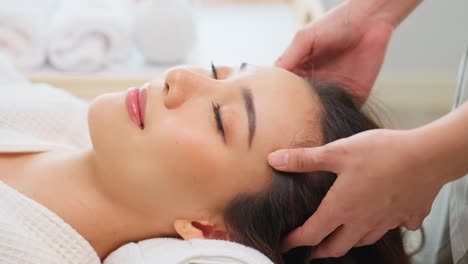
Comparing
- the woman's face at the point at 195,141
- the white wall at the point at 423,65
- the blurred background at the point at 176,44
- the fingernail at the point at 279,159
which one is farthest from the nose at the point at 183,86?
the white wall at the point at 423,65

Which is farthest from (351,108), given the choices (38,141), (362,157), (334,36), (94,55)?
(94,55)

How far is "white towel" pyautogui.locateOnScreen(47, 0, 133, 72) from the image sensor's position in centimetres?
192

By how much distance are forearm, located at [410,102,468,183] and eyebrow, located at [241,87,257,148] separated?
11.8 inches

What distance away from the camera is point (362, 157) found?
966 millimetres

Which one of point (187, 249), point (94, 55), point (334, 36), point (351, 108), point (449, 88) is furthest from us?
point (449, 88)

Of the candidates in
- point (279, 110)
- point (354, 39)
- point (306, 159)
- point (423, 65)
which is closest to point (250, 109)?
point (279, 110)

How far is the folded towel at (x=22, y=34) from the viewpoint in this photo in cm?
186

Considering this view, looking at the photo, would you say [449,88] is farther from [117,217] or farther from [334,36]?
[117,217]

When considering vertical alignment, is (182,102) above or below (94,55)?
above

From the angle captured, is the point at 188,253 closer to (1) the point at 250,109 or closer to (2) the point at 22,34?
(1) the point at 250,109

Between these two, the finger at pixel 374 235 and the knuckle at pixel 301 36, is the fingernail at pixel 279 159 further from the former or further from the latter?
the knuckle at pixel 301 36

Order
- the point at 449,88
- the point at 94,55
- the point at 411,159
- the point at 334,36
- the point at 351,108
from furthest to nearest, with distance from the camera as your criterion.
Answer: the point at 449,88, the point at 94,55, the point at 334,36, the point at 351,108, the point at 411,159

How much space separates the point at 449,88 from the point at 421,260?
0.94m

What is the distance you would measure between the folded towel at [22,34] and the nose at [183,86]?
0.90 metres
